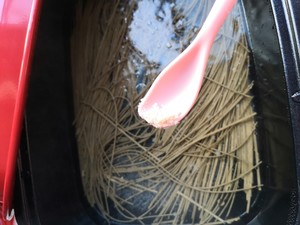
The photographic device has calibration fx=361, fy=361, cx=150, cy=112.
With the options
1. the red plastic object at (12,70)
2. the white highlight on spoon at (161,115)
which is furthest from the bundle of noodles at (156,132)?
the white highlight on spoon at (161,115)

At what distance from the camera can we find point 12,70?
76 centimetres

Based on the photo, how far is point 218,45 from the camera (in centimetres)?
87

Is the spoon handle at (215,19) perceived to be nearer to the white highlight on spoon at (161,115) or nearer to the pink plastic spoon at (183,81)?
the pink plastic spoon at (183,81)

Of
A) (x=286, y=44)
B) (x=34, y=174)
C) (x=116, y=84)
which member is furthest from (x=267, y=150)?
(x=34, y=174)

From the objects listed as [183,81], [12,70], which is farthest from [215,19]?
[12,70]

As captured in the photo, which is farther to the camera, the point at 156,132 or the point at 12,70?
the point at 156,132

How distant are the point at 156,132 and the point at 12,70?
38 centimetres

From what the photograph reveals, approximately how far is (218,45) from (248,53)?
7 cm

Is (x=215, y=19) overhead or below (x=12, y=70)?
below

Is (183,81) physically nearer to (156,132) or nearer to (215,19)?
(215,19)

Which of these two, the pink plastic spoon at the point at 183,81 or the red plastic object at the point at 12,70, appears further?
the red plastic object at the point at 12,70

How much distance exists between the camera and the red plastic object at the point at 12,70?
2.43 ft

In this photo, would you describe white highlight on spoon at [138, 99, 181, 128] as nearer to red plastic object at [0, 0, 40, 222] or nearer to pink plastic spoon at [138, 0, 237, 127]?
pink plastic spoon at [138, 0, 237, 127]

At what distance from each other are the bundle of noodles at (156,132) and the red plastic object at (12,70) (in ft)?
0.89
